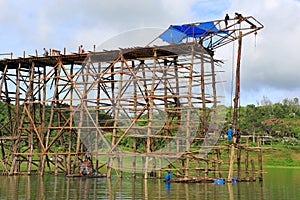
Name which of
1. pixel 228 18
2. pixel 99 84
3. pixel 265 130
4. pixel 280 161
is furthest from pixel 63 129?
pixel 265 130

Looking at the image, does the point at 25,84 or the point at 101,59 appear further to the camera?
the point at 25,84

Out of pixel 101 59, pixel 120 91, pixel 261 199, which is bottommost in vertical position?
pixel 261 199

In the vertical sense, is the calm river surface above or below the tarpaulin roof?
below

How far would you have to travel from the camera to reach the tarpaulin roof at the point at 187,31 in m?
32.3

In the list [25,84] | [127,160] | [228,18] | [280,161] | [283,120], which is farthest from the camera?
[283,120]

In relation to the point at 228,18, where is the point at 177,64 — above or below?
below

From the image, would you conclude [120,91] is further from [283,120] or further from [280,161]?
[283,120]

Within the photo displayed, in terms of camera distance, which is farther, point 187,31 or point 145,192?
point 187,31

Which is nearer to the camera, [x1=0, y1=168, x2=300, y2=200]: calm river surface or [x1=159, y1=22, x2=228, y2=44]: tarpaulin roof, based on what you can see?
[x1=0, y1=168, x2=300, y2=200]: calm river surface

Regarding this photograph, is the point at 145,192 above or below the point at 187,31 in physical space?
below

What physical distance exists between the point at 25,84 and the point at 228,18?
15.5 metres

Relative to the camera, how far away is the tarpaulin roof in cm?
3231

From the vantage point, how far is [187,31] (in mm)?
32969

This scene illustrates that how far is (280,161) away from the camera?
60812 millimetres
